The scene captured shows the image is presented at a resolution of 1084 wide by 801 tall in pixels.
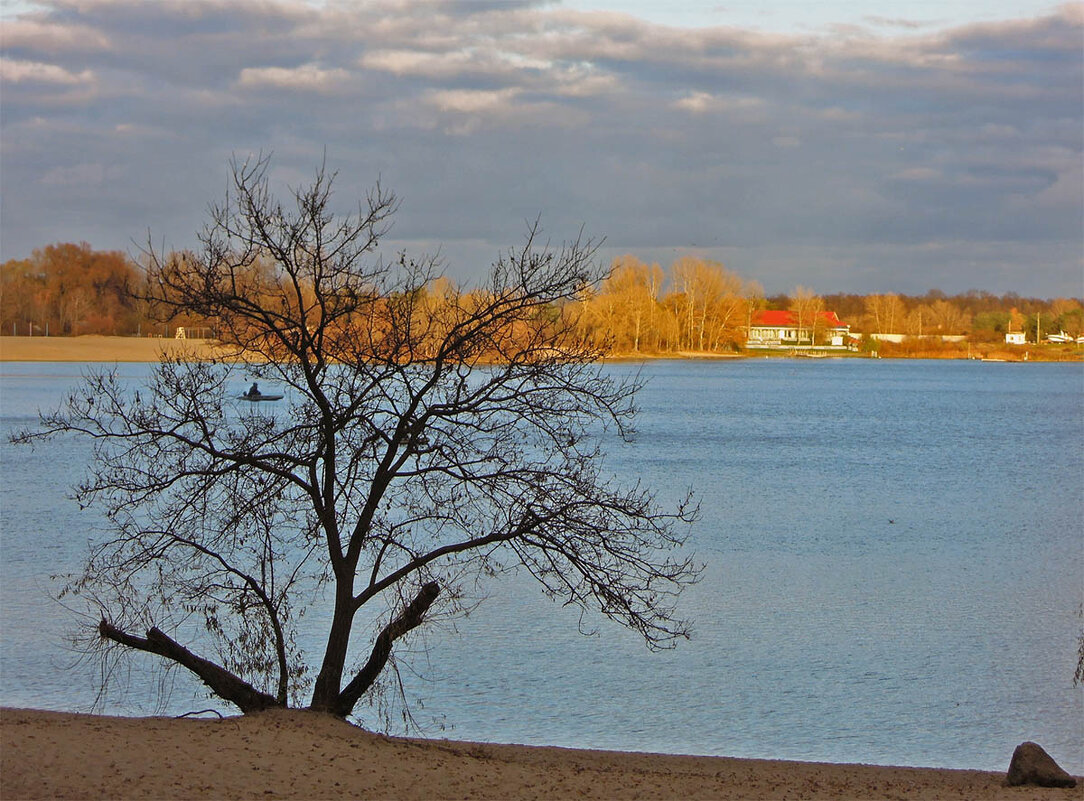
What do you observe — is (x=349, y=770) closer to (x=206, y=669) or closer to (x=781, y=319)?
(x=206, y=669)

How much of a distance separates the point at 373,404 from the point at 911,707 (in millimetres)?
7235

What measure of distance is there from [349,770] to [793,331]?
17446cm

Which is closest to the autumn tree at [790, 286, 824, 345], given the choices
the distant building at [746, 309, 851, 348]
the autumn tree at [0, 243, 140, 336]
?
the distant building at [746, 309, 851, 348]

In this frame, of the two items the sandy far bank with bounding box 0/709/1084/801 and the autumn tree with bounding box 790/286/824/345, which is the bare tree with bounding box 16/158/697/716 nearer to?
the sandy far bank with bounding box 0/709/1084/801

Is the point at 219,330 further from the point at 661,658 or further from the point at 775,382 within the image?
the point at 775,382

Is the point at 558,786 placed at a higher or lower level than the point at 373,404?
lower

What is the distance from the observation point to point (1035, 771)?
992 centimetres

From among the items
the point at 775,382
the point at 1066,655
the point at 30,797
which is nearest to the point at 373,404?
the point at 30,797

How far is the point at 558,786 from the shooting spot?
9.10 m

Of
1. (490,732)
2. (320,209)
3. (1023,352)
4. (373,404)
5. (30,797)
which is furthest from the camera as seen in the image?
(1023,352)

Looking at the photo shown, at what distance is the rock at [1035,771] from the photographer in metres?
9.90

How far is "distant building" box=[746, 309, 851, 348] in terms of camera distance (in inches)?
6821

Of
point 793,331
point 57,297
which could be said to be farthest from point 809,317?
point 57,297

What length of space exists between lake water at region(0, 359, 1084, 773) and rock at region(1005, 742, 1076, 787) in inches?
73.0
